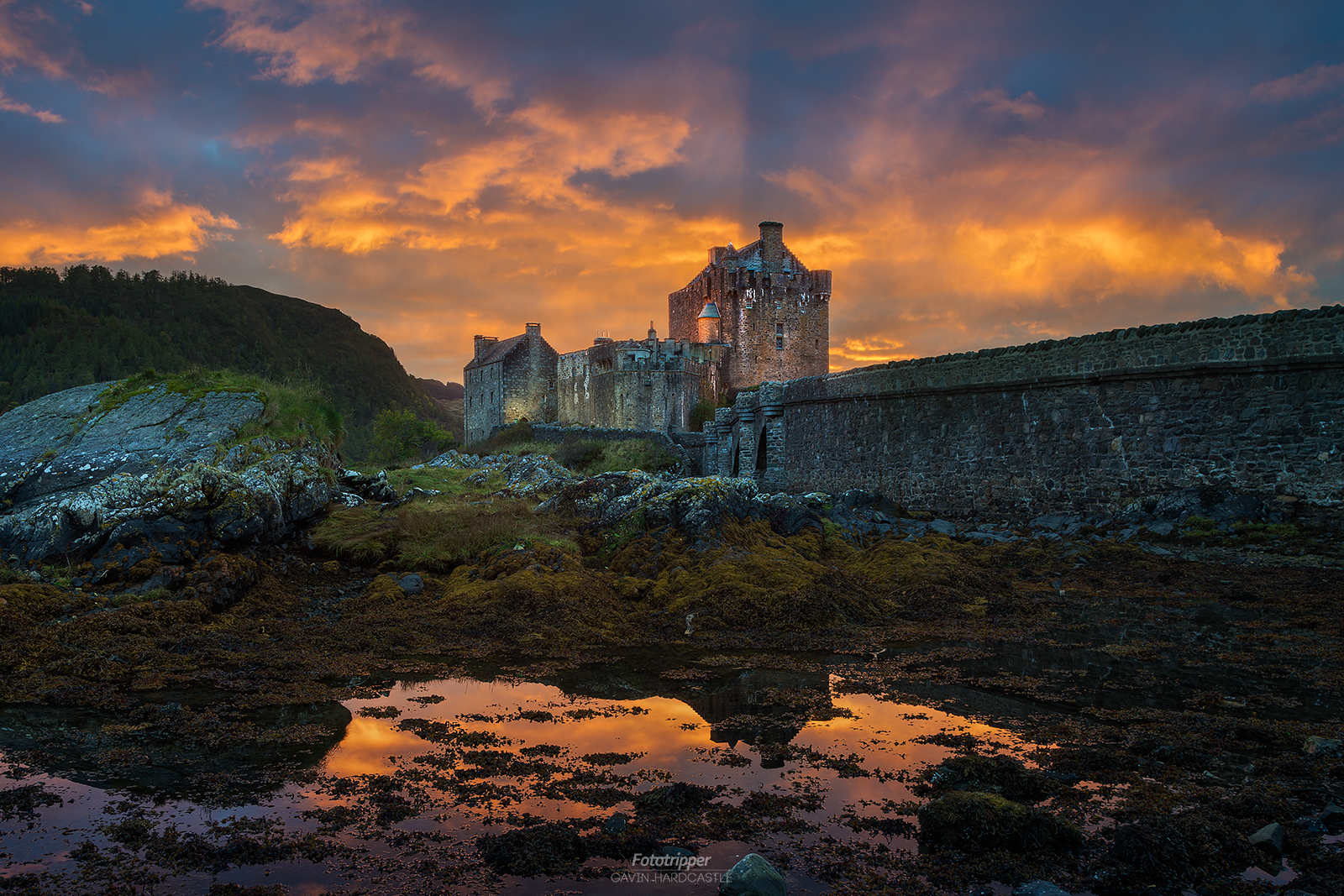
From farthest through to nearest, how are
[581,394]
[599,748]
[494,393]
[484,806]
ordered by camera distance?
[494,393] < [581,394] < [599,748] < [484,806]

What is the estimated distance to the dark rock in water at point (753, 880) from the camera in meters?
3.31

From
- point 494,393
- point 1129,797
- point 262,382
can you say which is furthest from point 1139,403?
point 494,393

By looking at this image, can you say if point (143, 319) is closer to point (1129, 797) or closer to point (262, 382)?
point (262, 382)

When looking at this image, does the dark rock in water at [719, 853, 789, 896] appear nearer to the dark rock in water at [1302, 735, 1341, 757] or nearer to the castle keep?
the dark rock in water at [1302, 735, 1341, 757]

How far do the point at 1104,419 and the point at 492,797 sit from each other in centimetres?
1427

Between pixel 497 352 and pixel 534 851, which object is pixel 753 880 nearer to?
pixel 534 851

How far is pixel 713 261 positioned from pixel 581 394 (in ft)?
48.1

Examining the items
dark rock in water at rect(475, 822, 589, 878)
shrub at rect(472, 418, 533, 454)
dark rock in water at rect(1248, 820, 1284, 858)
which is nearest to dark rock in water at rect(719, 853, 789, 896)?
dark rock in water at rect(475, 822, 589, 878)

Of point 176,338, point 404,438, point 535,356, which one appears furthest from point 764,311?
point 176,338

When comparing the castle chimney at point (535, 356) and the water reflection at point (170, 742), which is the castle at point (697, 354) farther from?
the water reflection at point (170, 742)

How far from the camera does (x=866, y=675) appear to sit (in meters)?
7.12

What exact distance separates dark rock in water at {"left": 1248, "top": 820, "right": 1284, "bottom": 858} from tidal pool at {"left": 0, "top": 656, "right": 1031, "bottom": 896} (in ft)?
4.66

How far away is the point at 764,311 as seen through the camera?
2221 inches

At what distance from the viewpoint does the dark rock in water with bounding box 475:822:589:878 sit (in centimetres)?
358
